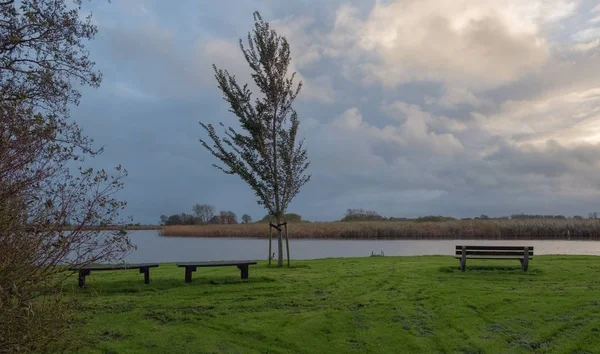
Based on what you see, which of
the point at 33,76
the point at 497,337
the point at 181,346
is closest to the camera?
the point at 181,346

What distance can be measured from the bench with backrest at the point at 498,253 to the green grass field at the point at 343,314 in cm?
79

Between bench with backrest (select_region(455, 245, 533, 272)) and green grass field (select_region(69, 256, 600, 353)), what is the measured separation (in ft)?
2.59

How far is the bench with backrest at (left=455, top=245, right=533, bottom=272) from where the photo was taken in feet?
42.7

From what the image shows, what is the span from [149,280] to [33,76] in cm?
546

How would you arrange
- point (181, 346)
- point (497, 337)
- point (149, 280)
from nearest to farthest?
point (181, 346)
point (497, 337)
point (149, 280)

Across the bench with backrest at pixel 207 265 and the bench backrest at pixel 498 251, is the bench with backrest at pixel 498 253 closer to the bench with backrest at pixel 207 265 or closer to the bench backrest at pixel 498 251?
the bench backrest at pixel 498 251

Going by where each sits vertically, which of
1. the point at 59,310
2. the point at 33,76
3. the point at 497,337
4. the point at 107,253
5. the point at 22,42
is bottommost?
the point at 497,337

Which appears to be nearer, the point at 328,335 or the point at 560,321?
the point at 328,335

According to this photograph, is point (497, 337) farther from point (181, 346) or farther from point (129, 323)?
point (129, 323)

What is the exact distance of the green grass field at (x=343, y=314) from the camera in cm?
711

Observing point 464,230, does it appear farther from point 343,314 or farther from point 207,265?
point 343,314

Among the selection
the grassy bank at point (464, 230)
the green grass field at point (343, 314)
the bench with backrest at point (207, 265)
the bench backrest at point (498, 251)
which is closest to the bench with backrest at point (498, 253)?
the bench backrest at point (498, 251)

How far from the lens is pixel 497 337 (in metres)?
7.50

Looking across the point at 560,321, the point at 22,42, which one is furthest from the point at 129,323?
the point at 560,321
